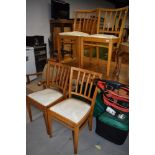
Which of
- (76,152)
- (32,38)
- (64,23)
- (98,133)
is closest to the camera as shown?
(76,152)

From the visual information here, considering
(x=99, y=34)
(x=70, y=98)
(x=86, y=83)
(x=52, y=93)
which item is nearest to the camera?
(x=86, y=83)

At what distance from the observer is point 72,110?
147 cm

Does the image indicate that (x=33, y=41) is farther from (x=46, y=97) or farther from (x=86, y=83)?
(x=86, y=83)

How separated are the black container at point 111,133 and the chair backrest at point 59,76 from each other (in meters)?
0.66

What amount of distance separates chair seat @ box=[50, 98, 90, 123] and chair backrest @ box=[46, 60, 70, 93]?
11.2 inches

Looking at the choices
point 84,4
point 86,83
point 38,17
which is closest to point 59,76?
point 86,83

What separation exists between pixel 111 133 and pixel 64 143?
584 mm

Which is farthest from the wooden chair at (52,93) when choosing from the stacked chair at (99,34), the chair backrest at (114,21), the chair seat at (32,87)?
the chair backrest at (114,21)

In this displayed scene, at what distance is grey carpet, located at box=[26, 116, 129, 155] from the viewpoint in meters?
1.54

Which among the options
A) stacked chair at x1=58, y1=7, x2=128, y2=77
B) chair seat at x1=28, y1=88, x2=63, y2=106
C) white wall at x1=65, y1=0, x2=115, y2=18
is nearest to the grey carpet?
chair seat at x1=28, y1=88, x2=63, y2=106
